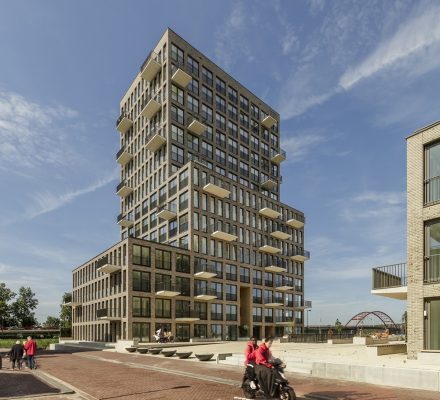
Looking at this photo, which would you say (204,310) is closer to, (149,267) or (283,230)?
(149,267)

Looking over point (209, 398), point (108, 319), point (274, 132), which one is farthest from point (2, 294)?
point (209, 398)

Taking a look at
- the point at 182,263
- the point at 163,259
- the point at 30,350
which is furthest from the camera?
the point at 182,263

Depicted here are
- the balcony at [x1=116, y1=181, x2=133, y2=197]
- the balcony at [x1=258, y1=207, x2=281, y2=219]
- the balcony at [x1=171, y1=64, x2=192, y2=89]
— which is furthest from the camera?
the balcony at [x1=116, y1=181, x2=133, y2=197]

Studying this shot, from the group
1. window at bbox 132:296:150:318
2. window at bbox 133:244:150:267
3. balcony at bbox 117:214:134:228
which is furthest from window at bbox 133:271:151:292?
balcony at bbox 117:214:134:228

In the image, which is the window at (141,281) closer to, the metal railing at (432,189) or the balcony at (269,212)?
the balcony at (269,212)

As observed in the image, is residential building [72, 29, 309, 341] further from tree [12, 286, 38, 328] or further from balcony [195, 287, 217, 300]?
tree [12, 286, 38, 328]

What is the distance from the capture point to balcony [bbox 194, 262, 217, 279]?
2288 inches

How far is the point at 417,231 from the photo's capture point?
21094mm

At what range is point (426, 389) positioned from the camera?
14336 millimetres

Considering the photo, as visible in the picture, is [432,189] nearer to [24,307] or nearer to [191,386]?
[191,386]

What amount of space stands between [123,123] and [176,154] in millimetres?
17889

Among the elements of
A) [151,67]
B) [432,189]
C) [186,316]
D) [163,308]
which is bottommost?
[186,316]

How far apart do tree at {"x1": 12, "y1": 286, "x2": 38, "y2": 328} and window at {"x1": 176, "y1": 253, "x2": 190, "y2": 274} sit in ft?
173

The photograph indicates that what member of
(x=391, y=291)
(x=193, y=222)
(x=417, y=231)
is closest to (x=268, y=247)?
(x=193, y=222)
